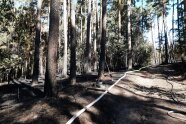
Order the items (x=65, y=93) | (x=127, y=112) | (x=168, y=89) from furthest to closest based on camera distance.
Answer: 1. (x=168, y=89)
2. (x=65, y=93)
3. (x=127, y=112)

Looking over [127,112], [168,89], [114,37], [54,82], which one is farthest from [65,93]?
[114,37]

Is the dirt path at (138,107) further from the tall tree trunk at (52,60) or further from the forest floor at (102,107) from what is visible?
the tall tree trunk at (52,60)

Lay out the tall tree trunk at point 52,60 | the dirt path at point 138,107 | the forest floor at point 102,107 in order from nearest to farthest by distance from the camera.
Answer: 1. the forest floor at point 102,107
2. the dirt path at point 138,107
3. the tall tree trunk at point 52,60

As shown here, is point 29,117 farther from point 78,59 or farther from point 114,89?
point 78,59

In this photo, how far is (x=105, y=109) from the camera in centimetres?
1335

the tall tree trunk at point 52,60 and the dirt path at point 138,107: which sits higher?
the tall tree trunk at point 52,60

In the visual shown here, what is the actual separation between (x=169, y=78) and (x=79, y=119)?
1615 centimetres

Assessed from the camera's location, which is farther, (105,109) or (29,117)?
(105,109)

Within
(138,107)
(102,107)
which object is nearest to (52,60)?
(102,107)

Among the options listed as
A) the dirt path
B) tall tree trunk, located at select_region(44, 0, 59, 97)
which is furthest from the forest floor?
tall tree trunk, located at select_region(44, 0, 59, 97)

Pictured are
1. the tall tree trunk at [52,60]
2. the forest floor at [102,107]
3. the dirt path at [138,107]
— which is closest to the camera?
the forest floor at [102,107]

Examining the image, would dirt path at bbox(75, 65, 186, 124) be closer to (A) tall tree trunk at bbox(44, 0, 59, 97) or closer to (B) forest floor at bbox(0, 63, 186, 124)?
(B) forest floor at bbox(0, 63, 186, 124)

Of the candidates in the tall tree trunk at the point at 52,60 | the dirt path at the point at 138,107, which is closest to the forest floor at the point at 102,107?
the dirt path at the point at 138,107

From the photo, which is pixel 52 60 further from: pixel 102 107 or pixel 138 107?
pixel 138 107
